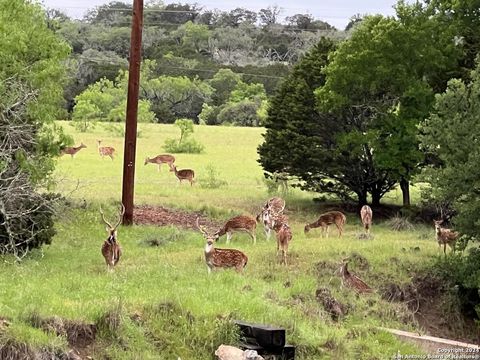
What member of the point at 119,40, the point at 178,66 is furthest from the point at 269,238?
the point at 119,40

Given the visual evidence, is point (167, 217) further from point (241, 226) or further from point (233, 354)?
point (233, 354)

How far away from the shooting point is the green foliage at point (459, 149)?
1788 cm

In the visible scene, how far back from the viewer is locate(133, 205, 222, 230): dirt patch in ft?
81.3

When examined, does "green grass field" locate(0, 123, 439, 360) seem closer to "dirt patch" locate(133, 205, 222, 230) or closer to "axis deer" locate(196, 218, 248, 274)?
"axis deer" locate(196, 218, 248, 274)

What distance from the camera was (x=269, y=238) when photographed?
887 inches

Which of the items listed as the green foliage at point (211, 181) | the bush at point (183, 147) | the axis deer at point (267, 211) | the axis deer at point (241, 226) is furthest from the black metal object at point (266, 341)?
the bush at point (183, 147)

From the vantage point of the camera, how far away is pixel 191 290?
45.8 ft

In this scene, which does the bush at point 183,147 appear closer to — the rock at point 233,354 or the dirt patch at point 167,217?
the dirt patch at point 167,217

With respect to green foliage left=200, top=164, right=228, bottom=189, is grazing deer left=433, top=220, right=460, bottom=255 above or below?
above

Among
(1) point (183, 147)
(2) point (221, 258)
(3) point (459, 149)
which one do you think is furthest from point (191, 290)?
(1) point (183, 147)

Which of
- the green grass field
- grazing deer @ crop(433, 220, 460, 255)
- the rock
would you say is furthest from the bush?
the rock

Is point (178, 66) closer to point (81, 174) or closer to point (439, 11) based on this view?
point (81, 174)

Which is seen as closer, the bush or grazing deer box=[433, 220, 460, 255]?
grazing deer box=[433, 220, 460, 255]

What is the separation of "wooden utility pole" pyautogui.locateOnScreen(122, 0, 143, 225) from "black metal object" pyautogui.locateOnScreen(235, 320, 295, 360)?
1173 cm
